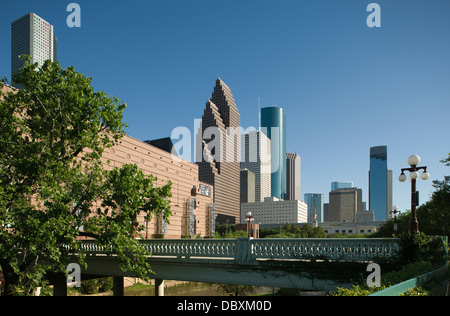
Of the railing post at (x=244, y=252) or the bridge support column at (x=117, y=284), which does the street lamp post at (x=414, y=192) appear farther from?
the bridge support column at (x=117, y=284)

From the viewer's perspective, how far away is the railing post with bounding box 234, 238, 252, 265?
17.4m

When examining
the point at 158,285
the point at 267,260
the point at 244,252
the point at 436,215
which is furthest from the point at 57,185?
the point at 436,215

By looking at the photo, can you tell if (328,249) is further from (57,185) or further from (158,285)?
(57,185)

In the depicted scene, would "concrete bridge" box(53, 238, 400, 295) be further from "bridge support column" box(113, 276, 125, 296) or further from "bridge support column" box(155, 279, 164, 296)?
"bridge support column" box(113, 276, 125, 296)

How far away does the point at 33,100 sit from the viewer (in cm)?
1720

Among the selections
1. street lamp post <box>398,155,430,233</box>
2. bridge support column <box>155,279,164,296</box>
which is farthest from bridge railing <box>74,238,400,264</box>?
bridge support column <box>155,279,164,296</box>

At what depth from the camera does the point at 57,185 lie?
15.4 m

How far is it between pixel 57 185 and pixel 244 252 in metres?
8.85

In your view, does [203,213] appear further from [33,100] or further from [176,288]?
[33,100]

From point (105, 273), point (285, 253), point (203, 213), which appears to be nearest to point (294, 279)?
point (285, 253)

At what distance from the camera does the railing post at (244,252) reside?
1742 cm

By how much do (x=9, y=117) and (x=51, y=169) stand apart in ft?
9.96

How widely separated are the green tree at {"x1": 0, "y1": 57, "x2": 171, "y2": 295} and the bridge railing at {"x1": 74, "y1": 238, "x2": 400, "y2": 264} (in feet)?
5.09

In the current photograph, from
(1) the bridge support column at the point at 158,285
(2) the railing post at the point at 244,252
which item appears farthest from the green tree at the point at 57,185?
(1) the bridge support column at the point at 158,285
